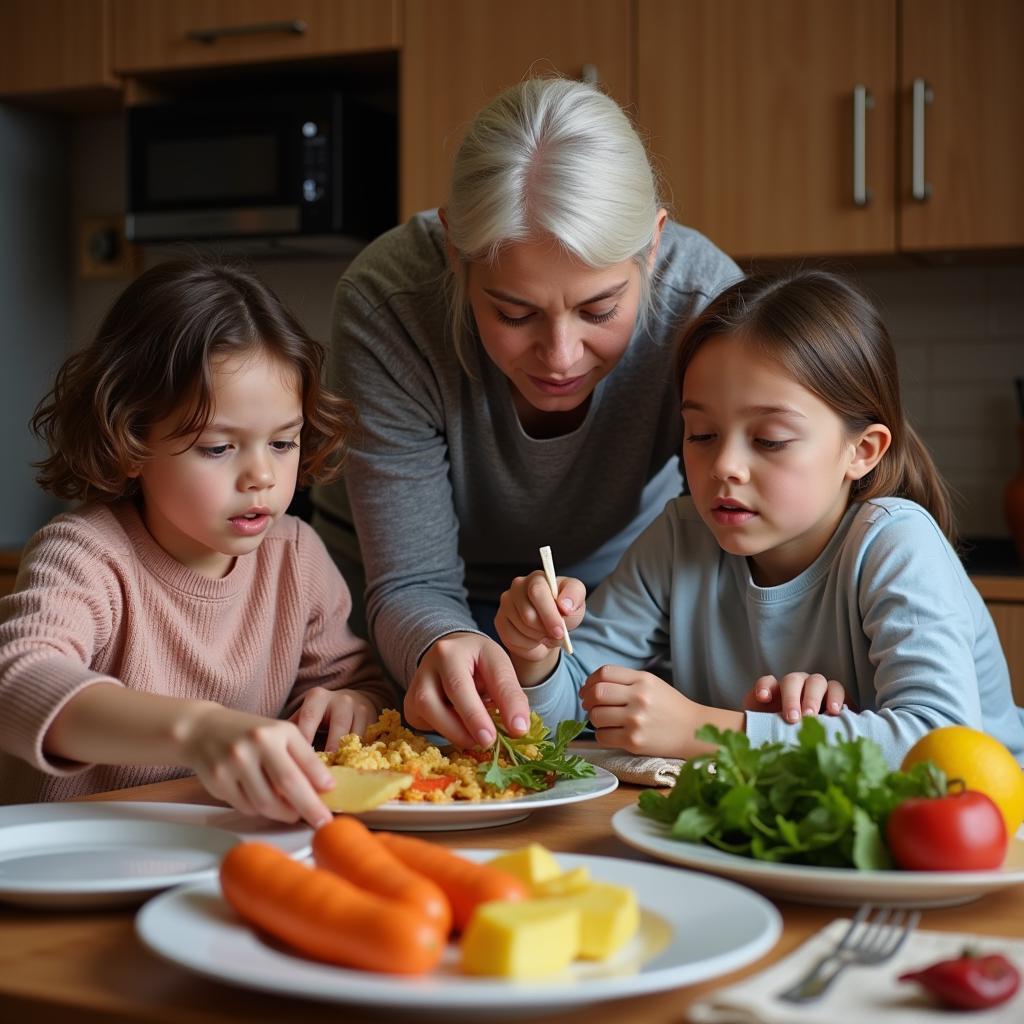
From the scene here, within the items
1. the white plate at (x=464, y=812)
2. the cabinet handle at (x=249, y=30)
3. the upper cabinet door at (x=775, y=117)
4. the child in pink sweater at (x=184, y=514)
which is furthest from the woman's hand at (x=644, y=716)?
the cabinet handle at (x=249, y=30)

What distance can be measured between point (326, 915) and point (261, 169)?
2.75 m

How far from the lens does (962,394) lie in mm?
3027

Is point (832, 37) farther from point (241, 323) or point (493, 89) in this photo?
point (241, 323)

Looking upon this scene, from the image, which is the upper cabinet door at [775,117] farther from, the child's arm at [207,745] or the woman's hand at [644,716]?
the child's arm at [207,745]

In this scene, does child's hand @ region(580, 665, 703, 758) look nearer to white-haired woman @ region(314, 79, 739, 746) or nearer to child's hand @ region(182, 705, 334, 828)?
white-haired woman @ region(314, 79, 739, 746)

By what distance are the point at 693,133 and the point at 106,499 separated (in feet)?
5.98

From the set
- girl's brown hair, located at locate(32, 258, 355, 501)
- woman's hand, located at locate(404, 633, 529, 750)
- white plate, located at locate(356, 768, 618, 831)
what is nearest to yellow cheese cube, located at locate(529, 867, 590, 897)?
white plate, located at locate(356, 768, 618, 831)

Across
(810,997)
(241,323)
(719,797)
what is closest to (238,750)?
(719,797)

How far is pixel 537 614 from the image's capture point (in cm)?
134

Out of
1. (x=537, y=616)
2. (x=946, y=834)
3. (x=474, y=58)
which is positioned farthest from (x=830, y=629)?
(x=474, y=58)

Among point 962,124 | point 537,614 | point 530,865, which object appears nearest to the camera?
point 530,865

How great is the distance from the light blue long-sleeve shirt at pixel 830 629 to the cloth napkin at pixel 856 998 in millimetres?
490

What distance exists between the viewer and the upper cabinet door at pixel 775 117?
2740mm

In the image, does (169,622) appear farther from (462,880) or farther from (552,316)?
(462,880)
